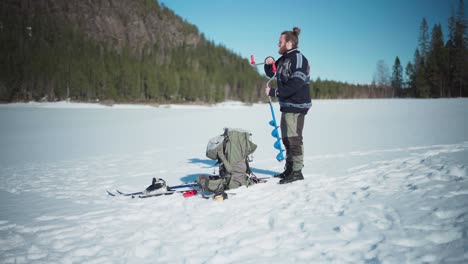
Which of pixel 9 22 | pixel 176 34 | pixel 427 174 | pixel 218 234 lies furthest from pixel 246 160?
pixel 176 34

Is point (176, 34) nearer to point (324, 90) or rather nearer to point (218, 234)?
point (324, 90)

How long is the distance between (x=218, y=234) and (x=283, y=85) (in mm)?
3090

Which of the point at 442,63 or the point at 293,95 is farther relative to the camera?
the point at 442,63

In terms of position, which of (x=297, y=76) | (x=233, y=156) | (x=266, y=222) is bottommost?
(x=266, y=222)

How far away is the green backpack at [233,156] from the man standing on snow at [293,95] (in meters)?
0.73

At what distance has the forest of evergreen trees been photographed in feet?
175

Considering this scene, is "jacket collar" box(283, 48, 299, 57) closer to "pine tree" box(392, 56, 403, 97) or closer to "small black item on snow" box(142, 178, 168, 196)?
"small black item on snow" box(142, 178, 168, 196)

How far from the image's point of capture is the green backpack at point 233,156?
16.1ft

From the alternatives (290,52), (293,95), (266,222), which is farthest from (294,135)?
(266,222)

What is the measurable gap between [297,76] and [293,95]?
360 mm

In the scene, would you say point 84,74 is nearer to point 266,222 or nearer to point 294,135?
point 294,135

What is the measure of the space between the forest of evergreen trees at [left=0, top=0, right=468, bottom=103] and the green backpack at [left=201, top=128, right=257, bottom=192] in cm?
6249

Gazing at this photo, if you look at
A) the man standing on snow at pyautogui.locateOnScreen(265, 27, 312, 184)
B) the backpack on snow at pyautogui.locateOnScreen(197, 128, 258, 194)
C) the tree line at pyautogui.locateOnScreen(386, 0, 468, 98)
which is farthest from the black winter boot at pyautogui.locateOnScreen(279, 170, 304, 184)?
the tree line at pyautogui.locateOnScreen(386, 0, 468, 98)

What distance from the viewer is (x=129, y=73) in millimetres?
70500
